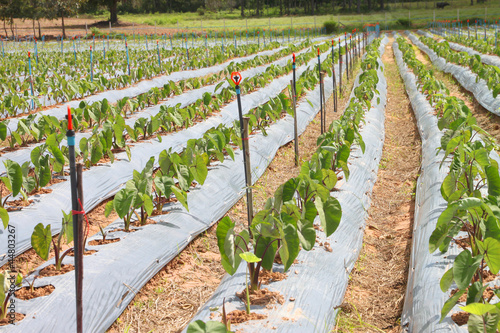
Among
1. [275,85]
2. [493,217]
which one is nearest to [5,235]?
[493,217]

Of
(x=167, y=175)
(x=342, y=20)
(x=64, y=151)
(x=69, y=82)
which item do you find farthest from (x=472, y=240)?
(x=342, y=20)

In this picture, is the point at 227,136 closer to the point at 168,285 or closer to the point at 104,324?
the point at 168,285

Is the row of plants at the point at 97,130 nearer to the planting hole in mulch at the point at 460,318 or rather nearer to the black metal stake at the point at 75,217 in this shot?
the black metal stake at the point at 75,217

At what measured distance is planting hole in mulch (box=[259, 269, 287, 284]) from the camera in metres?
3.17

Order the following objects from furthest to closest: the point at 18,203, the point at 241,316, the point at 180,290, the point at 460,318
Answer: the point at 18,203 → the point at 180,290 → the point at 241,316 → the point at 460,318

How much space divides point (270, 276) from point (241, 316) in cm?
49

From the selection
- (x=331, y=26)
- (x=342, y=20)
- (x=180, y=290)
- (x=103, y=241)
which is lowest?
(x=180, y=290)

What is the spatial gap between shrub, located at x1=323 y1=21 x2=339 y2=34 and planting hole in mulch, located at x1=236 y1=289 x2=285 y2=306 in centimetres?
3850

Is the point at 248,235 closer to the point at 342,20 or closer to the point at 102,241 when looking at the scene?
the point at 102,241

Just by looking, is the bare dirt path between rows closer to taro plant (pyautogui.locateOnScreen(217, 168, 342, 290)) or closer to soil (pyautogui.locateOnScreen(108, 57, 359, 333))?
taro plant (pyautogui.locateOnScreen(217, 168, 342, 290))

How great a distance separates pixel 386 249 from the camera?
4.36 m

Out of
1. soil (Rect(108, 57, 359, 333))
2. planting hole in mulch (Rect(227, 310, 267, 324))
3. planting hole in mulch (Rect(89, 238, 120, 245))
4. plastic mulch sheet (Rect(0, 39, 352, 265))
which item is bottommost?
soil (Rect(108, 57, 359, 333))

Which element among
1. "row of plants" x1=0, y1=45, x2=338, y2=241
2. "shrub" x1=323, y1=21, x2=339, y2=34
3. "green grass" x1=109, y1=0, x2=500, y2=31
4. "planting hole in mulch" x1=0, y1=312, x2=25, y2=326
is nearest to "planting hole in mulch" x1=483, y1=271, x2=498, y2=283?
"row of plants" x1=0, y1=45, x2=338, y2=241

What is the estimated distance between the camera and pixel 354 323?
3.21 metres
